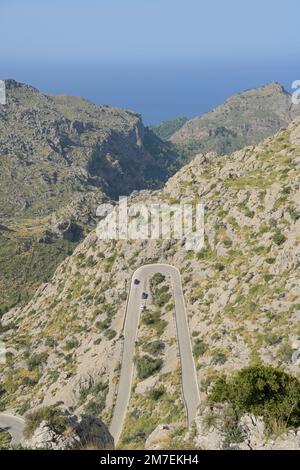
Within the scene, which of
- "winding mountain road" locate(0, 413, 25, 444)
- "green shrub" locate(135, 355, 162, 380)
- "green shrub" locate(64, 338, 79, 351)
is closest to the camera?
"winding mountain road" locate(0, 413, 25, 444)

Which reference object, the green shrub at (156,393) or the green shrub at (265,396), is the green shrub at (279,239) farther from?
the green shrub at (265,396)

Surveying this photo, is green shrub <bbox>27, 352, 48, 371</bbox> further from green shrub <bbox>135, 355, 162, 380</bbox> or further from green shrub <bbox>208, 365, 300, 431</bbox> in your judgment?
green shrub <bbox>208, 365, 300, 431</bbox>

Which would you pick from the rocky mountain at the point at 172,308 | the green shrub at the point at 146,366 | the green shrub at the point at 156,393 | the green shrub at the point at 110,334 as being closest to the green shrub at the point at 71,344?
the rocky mountain at the point at 172,308

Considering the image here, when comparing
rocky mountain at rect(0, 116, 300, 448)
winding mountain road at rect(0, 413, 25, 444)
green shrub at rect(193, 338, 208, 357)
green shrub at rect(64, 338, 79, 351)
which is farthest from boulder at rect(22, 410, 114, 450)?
green shrub at rect(64, 338, 79, 351)

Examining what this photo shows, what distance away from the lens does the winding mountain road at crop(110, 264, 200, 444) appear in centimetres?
4831

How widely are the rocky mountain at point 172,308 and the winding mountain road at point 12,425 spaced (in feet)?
7.56

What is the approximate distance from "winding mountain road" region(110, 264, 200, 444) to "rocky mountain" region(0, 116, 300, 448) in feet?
2.85

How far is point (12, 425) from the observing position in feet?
185

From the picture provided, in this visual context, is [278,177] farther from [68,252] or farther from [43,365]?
[68,252]

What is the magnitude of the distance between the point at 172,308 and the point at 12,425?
24.6 m

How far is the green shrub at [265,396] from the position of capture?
22.2m

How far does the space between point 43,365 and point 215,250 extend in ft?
97.3

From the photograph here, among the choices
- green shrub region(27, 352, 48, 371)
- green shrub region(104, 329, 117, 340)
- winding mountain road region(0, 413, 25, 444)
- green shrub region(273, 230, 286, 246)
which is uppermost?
green shrub region(273, 230, 286, 246)

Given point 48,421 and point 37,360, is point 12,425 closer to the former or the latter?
point 37,360
